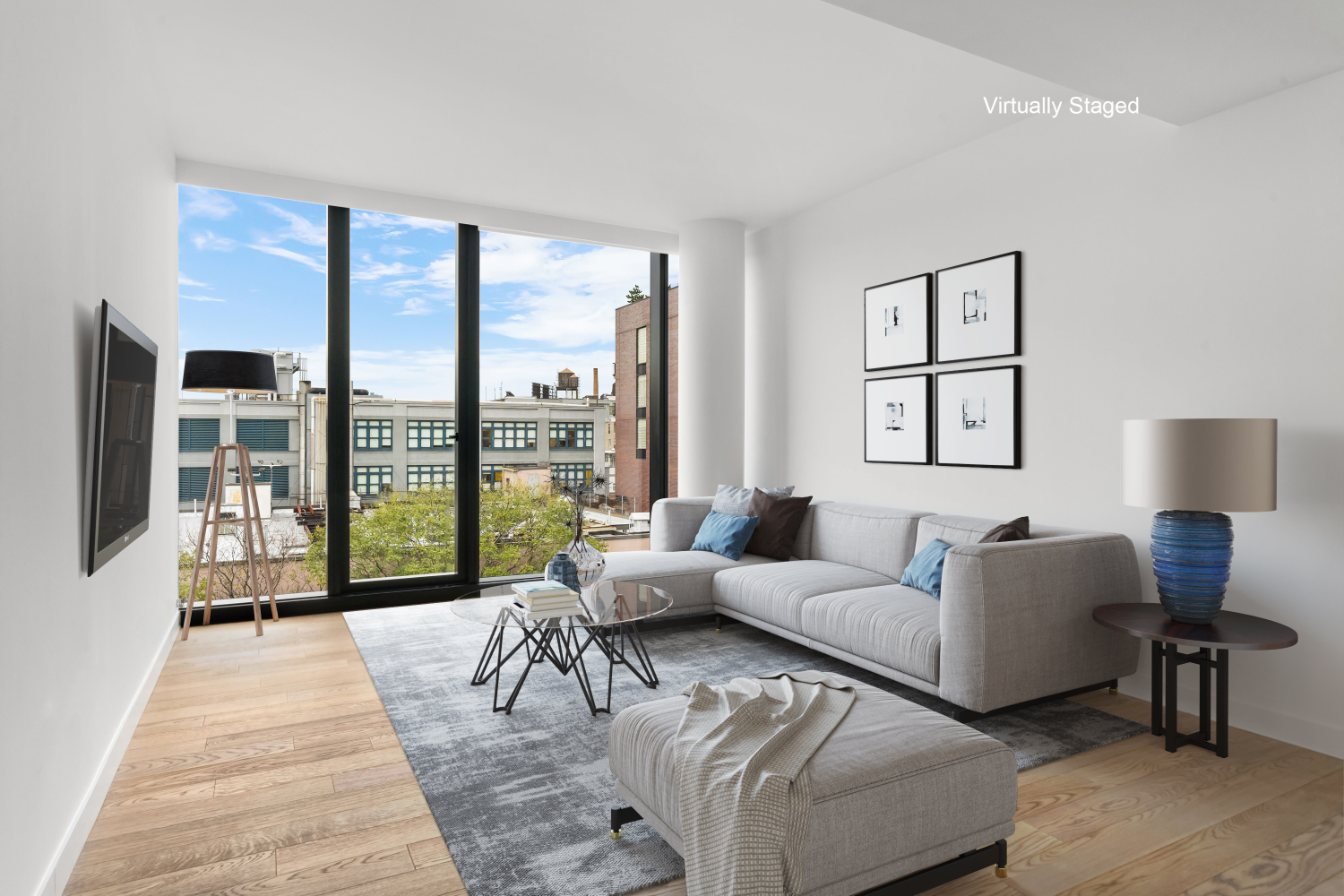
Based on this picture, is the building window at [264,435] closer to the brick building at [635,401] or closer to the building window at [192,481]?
the building window at [192,481]

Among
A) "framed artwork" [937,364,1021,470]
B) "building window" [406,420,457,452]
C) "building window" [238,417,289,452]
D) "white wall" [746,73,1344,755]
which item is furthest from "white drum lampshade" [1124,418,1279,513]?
"building window" [238,417,289,452]

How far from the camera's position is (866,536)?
4324 millimetres

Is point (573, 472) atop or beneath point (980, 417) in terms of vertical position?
beneath

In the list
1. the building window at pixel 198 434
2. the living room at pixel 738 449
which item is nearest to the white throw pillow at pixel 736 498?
the living room at pixel 738 449

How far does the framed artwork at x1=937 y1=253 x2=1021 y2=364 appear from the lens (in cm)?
395

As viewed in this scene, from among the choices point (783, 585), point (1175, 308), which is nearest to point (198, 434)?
point (783, 585)

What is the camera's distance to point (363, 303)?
5250 millimetres

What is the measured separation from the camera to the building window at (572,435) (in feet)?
19.3

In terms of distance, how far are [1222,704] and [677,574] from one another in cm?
254

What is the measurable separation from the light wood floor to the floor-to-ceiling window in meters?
1.91

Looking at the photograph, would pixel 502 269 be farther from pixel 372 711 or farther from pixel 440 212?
pixel 372 711

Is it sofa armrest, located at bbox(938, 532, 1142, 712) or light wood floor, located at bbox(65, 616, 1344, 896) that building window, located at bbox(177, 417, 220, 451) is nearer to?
light wood floor, located at bbox(65, 616, 1344, 896)

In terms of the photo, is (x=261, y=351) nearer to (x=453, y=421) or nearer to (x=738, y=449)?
(x=453, y=421)

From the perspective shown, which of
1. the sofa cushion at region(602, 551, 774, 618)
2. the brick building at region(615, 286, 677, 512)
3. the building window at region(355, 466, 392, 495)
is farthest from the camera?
the brick building at region(615, 286, 677, 512)
